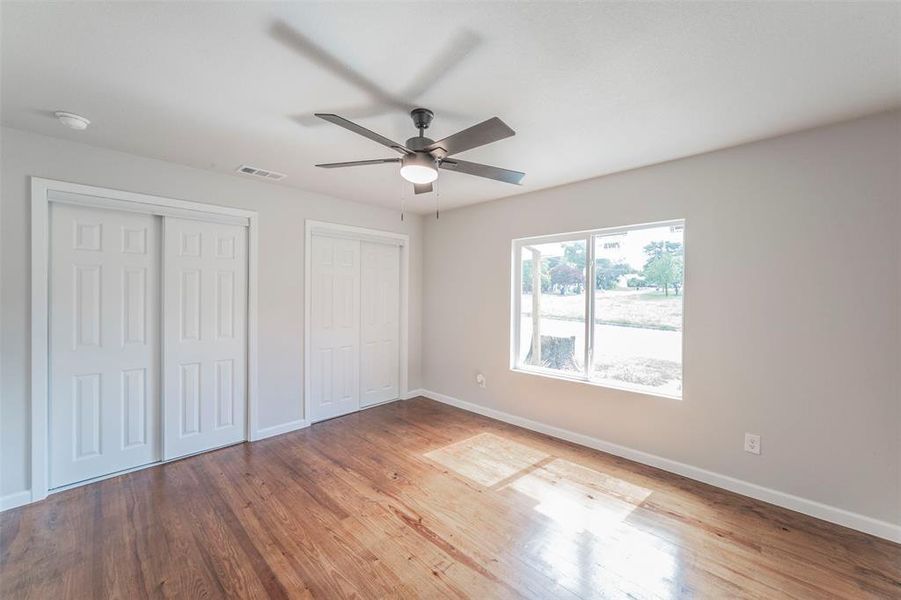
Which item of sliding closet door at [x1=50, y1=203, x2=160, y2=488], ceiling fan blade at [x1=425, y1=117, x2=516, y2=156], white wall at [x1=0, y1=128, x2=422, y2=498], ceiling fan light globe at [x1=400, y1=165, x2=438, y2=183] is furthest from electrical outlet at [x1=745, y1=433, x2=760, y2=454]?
sliding closet door at [x1=50, y1=203, x2=160, y2=488]

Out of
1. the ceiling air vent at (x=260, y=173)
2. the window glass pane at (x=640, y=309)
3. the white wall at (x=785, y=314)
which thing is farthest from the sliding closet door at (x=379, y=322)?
the window glass pane at (x=640, y=309)

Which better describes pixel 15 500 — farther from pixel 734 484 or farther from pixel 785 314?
pixel 785 314

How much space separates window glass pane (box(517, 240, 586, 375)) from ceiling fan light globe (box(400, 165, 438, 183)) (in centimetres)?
206

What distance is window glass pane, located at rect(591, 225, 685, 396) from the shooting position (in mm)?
2996

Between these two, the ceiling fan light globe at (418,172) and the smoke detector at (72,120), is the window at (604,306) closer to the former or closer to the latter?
the ceiling fan light globe at (418,172)

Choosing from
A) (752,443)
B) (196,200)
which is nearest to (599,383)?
(752,443)

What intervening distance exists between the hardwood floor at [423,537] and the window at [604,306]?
0.84 meters

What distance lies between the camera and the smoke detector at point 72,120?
2.18m

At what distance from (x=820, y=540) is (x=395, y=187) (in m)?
4.00

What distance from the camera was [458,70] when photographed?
1761 mm

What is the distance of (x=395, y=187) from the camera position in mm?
3645

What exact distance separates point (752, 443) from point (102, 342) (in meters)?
4.85

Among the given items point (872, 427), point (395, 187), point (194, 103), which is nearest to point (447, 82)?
point (194, 103)

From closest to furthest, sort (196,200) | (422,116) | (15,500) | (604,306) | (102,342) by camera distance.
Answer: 1. (422,116)
2. (15,500)
3. (102,342)
4. (196,200)
5. (604,306)
